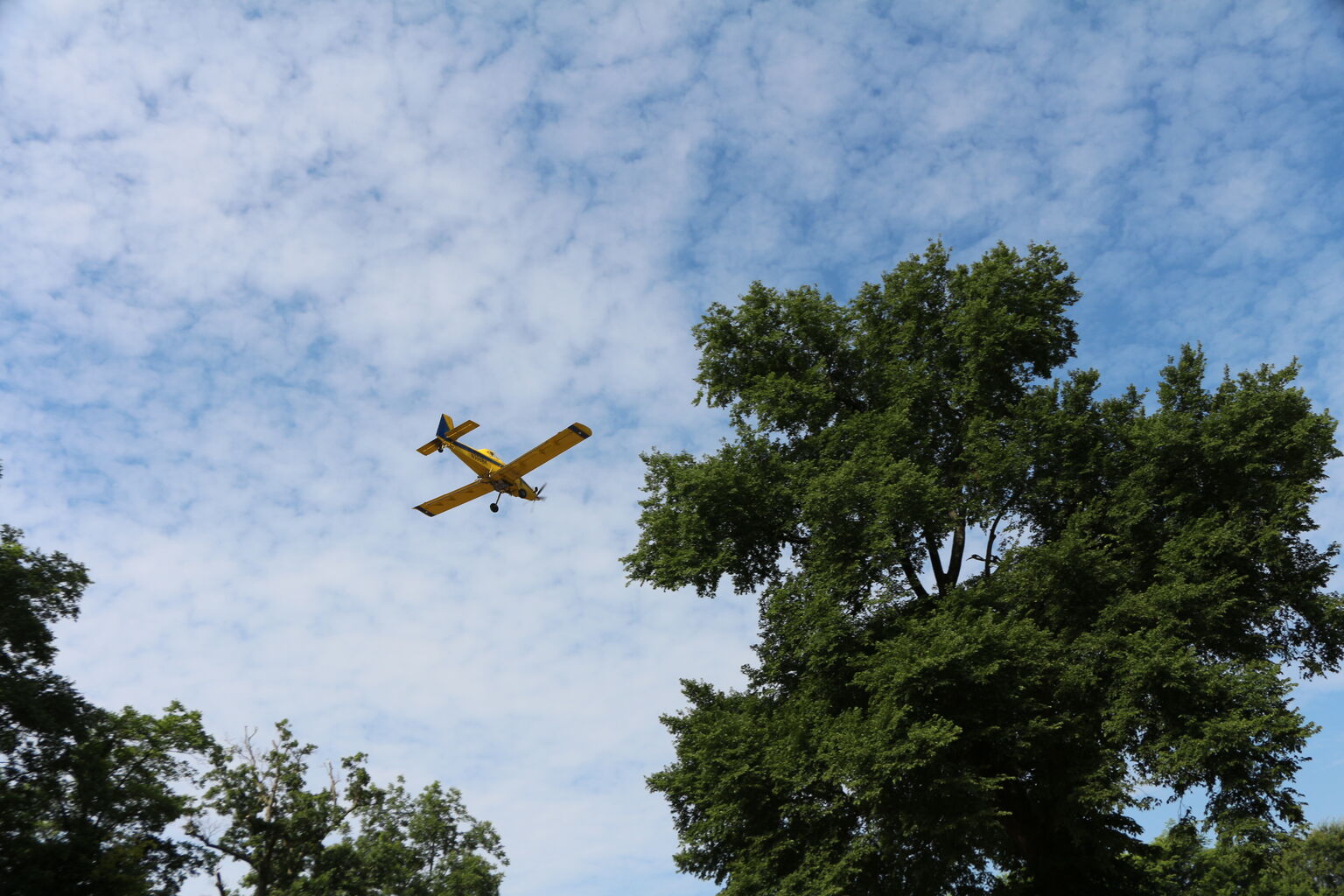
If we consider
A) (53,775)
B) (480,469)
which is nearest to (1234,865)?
(480,469)

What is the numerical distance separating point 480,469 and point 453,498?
51.8 inches

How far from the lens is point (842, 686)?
15.7m

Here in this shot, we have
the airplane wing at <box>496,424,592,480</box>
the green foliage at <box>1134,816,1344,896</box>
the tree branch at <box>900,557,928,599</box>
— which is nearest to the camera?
the green foliage at <box>1134,816,1344,896</box>

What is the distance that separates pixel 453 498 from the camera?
2744cm

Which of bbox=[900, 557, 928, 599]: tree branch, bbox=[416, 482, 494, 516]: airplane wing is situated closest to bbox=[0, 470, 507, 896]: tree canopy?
bbox=[416, 482, 494, 516]: airplane wing

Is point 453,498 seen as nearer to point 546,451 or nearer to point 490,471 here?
point 490,471

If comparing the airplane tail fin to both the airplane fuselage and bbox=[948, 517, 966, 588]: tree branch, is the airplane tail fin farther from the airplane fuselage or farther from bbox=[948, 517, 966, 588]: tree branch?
bbox=[948, 517, 966, 588]: tree branch

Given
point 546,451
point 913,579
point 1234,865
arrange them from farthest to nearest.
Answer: point 546,451 → point 913,579 → point 1234,865

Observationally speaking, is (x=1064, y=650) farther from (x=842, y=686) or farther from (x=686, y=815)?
(x=686, y=815)

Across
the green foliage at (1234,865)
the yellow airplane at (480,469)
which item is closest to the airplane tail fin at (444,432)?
the yellow airplane at (480,469)

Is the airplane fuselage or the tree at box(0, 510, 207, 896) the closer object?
the tree at box(0, 510, 207, 896)

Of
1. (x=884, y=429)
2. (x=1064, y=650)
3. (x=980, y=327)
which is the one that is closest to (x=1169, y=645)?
(x=1064, y=650)

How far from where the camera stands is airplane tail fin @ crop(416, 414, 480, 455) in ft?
90.5

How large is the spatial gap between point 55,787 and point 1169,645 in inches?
944
